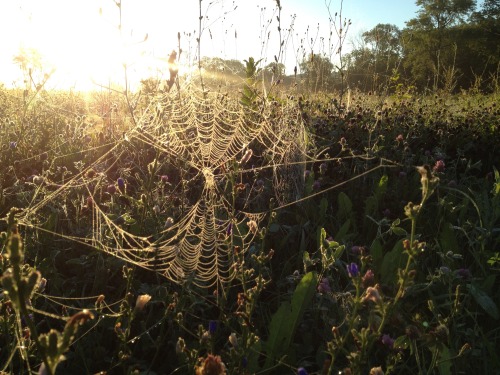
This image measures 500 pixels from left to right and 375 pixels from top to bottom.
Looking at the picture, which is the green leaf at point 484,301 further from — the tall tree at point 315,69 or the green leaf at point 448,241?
the tall tree at point 315,69

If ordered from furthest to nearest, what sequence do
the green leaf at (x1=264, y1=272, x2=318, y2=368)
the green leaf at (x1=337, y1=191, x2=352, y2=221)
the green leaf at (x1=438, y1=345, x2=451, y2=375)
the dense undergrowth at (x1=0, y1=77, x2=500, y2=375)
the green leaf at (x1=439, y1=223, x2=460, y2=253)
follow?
the green leaf at (x1=337, y1=191, x2=352, y2=221)
the green leaf at (x1=439, y1=223, x2=460, y2=253)
the green leaf at (x1=264, y1=272, x2=318, y2=368)
the green leaf at (x1=438, y1=345, x2=451, y2=375)
the dense undergrowth at (x1=0, y1=77, x2=500, y2=375)

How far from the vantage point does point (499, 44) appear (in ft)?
122

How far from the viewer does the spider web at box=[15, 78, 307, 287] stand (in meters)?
1.99

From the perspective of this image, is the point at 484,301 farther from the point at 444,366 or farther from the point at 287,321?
the point at 287,321

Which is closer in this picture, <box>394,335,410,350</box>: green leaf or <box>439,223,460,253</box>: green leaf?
<box>394,335,410,350</box>: green leaf

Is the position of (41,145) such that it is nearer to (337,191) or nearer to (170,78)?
(170,78)

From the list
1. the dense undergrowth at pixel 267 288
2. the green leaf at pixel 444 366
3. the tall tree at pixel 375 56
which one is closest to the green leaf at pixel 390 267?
the dense undergrowth at pixel 267 288

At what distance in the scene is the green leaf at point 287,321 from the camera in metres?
1.64

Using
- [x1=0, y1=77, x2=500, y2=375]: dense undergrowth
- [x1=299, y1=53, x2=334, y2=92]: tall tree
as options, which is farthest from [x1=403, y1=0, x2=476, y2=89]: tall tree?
[x1=0, y1=77, x2=500, y2=375]: dense undergrowth

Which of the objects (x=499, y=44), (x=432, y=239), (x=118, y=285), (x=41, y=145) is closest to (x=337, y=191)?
(x=432, y=239)

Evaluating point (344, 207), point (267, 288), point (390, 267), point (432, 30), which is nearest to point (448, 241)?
point (390, 267)

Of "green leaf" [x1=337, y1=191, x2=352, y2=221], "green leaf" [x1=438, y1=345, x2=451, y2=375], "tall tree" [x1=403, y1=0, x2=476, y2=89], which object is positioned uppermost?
"tall tree" [x1=403, y1=0, x2=476, y2=89]

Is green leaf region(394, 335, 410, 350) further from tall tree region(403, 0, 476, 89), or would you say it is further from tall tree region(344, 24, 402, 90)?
tall tree region(403, 0, 476, 89)

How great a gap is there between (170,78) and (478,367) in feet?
5.51
